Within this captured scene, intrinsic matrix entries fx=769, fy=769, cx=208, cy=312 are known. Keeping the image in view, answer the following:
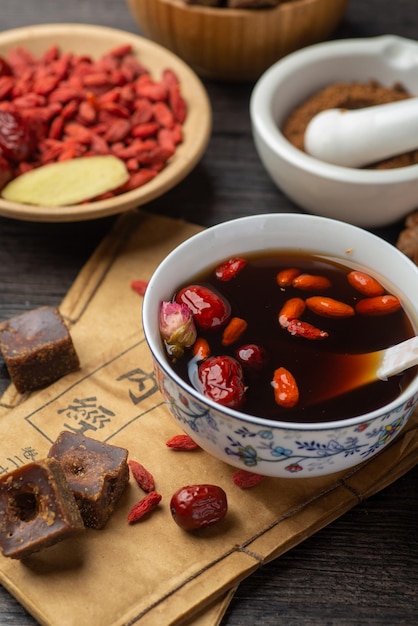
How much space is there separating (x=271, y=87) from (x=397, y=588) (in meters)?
1.19

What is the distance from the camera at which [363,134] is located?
171 cm

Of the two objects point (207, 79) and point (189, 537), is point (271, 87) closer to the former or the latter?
point (207, 79)

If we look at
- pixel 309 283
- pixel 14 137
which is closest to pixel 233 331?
pixel 309 283

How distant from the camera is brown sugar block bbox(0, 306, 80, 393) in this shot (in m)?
1.41

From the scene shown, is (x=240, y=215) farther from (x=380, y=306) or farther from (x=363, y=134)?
(x=380, y=306)

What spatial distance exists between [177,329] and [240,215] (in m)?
0.69

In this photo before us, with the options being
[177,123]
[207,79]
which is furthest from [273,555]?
[207,79]

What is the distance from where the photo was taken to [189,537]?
1.22 metres

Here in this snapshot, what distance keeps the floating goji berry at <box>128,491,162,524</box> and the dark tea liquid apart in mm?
200

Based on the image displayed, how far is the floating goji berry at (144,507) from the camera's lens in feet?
4.04

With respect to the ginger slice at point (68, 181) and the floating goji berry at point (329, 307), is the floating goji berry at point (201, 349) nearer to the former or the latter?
the floating goji berry at point (329, 307)

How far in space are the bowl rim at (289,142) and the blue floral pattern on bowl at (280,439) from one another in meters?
0.65

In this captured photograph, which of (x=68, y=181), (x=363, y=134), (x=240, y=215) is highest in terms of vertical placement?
(x=363, y=134)

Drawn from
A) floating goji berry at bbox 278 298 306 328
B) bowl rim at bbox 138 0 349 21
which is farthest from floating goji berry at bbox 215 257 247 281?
bowl rim at bbox 138 0 349 21
